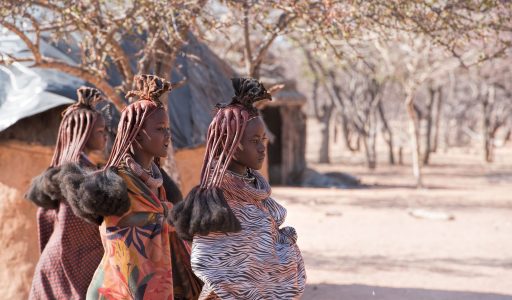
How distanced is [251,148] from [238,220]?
0.33m

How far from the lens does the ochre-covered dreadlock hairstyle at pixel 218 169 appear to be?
11.1ft

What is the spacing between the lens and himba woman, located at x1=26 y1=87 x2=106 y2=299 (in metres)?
4.75

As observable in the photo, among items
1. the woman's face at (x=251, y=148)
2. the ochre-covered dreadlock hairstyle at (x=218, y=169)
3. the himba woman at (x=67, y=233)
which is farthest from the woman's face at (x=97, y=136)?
the woman's face at (x=251, y=148)

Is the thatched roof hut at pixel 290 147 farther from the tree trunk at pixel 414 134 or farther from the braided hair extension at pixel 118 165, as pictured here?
the braided hair extension at pixel 118 165

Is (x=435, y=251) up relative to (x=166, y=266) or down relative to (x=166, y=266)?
down

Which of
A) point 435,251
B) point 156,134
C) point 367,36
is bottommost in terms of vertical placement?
point 435,251

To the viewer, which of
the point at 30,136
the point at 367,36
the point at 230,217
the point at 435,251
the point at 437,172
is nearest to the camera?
the point at 230,217

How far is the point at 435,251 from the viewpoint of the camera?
1024 centimetres

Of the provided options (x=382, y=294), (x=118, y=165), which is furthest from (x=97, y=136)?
(x=382, y=294)

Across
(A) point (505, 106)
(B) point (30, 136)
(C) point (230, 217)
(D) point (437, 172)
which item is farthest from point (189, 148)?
(A) point (505, 106)

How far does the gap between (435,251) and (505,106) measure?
2332cm

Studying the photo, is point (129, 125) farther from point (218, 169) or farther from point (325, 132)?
point (325, 132)

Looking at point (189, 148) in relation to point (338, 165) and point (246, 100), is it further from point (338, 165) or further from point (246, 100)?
point (338, 165)

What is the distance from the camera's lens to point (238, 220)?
11.5ft
